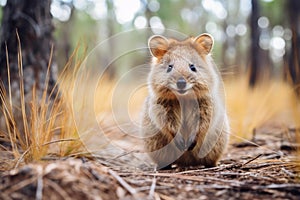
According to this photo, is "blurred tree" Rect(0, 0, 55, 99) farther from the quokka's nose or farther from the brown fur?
the quokka's nose

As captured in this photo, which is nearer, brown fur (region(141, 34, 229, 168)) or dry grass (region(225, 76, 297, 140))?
brown fur (region(141, 34, 229, 168))

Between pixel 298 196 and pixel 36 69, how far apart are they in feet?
11.5

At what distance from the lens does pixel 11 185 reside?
2049mm

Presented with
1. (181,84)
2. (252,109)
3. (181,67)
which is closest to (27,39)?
(181,67)

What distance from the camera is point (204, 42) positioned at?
3787 mm

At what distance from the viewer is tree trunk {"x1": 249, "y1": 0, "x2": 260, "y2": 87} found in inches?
468

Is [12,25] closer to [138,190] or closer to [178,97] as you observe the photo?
[178,97]

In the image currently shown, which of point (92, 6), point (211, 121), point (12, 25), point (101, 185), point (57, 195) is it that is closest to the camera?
point (57, 195)

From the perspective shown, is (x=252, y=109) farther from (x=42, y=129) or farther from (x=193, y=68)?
(x=42, y=129)

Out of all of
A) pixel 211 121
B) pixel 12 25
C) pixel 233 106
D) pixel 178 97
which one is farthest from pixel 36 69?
pixel 233 106

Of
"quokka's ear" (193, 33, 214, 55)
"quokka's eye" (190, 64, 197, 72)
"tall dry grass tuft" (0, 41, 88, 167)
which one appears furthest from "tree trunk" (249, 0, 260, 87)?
Answer: "tall dry grass tuft" (0, 41, 88, 167)

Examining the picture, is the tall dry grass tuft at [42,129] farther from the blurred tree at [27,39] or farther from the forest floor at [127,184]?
the blurred tree at [27,39]

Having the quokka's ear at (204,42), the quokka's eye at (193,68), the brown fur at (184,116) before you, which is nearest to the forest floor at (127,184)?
the brown fur at (184,116)

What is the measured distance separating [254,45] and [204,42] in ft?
29.5
